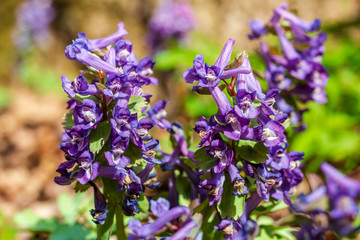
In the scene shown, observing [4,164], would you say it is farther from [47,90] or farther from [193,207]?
[193,207]

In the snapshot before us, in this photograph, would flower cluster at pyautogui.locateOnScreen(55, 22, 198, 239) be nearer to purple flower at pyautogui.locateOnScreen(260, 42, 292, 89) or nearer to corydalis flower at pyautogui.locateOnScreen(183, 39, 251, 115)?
corydalis flower at pyautogui.locateOnScreen(183, 39, 251, 115)

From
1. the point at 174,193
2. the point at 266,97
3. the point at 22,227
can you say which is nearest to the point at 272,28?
the point at 266,97

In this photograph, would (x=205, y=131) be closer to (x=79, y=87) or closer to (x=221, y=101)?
(x=221, y=101)

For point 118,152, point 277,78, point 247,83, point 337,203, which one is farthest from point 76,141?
point 277,78

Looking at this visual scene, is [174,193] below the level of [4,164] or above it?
below

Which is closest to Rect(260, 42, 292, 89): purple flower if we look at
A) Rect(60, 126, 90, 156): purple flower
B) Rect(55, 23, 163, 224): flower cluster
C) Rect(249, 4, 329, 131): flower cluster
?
Rect(249, 4, 329, 131): flower cluster

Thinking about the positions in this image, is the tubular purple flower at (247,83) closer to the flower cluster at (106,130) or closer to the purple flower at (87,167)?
the flower cluster at (106,130)

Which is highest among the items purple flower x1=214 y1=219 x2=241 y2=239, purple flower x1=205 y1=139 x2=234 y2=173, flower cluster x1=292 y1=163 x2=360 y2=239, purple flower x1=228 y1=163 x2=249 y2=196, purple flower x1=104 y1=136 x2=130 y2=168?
purple flower x1=104 y1=136 x2=130 y2=168
